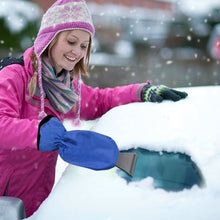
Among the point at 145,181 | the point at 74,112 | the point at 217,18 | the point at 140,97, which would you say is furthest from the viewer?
the point at 217,18

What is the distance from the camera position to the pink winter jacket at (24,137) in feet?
4.59

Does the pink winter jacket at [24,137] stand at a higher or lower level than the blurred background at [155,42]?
higher

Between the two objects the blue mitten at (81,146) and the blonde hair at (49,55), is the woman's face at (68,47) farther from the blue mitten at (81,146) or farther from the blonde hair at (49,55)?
the blue mitten at (81,146)

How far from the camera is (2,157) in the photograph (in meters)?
1.79

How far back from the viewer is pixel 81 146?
131 centimetres

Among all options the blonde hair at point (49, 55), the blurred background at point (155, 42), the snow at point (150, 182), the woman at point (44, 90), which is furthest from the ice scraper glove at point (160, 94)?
the blurred background at point (155, 42)

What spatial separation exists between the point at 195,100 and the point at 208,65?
48.2 feet

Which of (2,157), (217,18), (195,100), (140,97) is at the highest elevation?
(195,100)

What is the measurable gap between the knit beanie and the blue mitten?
1.59 ft

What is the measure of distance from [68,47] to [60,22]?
5.8 inches

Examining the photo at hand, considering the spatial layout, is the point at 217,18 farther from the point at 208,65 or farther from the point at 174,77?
the point at 174,77

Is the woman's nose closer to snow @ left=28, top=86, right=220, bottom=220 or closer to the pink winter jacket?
the pink winter jacket

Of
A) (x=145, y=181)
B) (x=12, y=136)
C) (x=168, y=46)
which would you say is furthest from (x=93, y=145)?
(x=168, y=46)

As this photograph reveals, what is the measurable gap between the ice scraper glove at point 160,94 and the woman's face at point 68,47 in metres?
0.48
